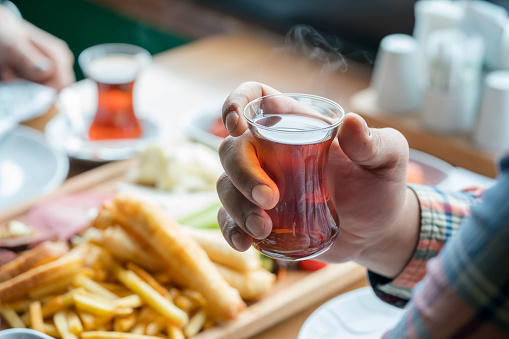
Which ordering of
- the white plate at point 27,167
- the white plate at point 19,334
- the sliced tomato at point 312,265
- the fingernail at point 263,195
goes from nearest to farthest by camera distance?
1. the fingernail at point 263,195
2. the white plate at point 19,334
3. the sliced tomato at point 312,265
4. the white plate at point 27,167

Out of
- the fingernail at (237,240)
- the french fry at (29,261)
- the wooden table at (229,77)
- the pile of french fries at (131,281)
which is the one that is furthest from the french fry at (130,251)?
the wooden table at (229,77)

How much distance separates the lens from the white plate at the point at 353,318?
1.19m

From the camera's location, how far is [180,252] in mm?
1291

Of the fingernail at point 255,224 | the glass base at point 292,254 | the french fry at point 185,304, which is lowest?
the french fry at point 185,304

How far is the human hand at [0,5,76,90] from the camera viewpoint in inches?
87.7

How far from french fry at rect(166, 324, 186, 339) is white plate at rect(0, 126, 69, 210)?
646mm

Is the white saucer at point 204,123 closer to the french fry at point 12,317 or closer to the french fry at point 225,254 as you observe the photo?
the french fry at point 225,254

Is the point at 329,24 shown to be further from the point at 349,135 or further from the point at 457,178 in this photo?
the point at 349,135

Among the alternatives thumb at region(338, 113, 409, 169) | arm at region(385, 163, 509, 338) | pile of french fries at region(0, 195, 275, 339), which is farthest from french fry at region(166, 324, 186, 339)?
arm at region(385, 163, 509, 338)

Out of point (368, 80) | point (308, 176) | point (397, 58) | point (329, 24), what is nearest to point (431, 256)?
point (308, 176)

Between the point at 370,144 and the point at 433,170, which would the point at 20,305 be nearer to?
the point at 370,144

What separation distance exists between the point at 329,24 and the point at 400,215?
199 cm

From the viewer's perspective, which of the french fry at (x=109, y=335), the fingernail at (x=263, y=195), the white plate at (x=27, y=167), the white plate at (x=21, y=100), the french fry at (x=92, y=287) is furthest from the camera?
the white plate at (x=21, y=100)

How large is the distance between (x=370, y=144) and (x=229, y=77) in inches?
65.1
